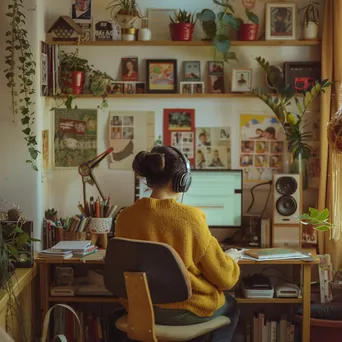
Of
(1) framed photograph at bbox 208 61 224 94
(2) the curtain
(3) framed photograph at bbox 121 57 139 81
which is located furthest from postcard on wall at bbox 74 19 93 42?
(2) the curtain

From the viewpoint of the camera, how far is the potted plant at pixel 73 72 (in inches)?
159

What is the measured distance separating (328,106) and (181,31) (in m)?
0.96

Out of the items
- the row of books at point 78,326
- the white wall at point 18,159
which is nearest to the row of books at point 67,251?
the white wall at point 18,159

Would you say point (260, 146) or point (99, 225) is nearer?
point (99, 225)

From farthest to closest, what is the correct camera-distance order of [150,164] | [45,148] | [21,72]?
[45,148] < [21,72] < [150,164]

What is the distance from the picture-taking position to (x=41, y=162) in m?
3.92

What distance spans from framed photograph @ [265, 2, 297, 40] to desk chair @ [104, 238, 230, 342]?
1873mm

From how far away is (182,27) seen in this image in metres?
3.97

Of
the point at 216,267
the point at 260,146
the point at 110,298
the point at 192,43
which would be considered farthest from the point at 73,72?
the point at 216,267

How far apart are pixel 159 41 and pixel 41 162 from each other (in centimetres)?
100

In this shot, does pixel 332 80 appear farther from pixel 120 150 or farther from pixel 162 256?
pixel 162 256

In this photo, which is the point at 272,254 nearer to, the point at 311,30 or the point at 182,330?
the point at 182,330

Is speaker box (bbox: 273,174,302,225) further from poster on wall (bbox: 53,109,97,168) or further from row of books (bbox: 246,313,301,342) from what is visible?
poster on wall (bbox: 53,109,97,168)

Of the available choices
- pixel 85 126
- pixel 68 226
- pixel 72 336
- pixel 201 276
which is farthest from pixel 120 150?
pixel 201 276
